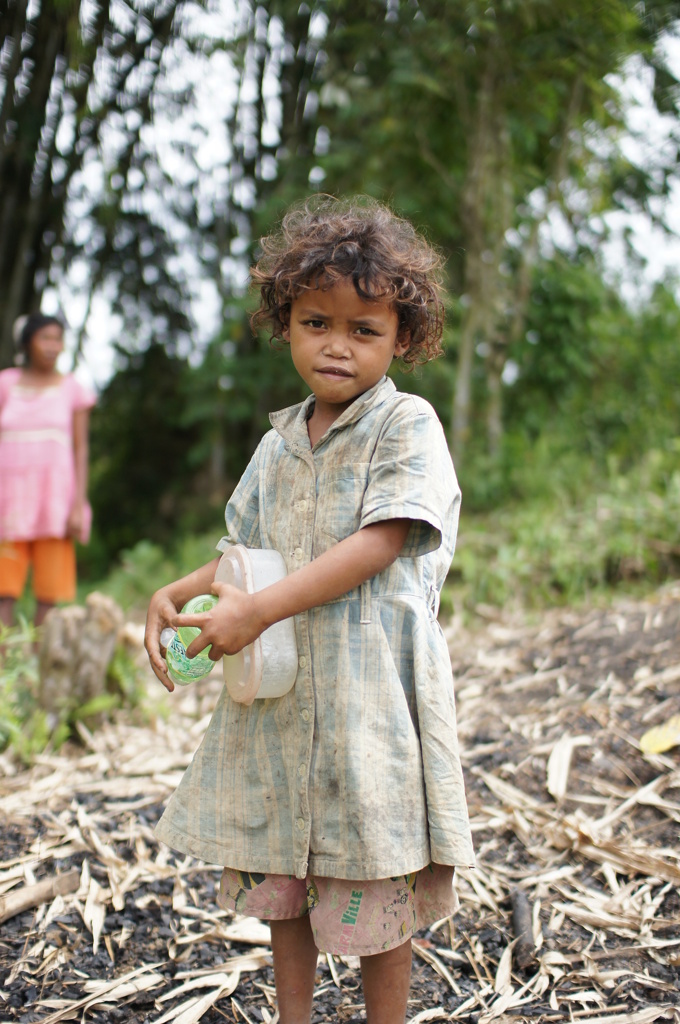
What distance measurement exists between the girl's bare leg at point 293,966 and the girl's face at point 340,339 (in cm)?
109

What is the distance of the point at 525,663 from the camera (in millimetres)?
3996

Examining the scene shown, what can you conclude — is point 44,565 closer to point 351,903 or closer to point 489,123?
point 351,903

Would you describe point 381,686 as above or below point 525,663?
above

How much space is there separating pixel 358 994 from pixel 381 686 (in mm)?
1011

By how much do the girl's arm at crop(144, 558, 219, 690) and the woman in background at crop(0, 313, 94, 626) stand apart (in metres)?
2.75

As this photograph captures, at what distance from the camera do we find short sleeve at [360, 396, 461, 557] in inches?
63.7

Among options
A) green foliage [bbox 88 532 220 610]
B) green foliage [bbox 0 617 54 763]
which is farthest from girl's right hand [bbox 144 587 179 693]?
green foliage [bbox 88 532 220 610]

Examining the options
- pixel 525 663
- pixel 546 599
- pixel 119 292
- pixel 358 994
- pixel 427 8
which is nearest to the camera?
pixel 358 994

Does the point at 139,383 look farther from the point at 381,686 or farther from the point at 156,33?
the point at 381,686

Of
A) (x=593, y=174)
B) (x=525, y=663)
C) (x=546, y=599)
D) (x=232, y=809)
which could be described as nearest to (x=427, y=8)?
(x=593, y=174)

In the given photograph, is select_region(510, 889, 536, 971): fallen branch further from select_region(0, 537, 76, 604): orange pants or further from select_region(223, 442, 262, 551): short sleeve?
select_region(0, 537, 76, 604): orange pants

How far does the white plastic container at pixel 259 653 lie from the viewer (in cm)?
164

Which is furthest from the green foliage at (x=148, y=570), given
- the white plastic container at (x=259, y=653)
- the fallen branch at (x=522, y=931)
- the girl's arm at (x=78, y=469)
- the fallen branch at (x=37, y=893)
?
the white plastic container at (x=259, y=653)

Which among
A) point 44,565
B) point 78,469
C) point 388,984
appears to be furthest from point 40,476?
point 388,984
